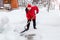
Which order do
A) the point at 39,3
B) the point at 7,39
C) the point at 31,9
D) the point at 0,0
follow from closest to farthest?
the point at 7,39 < the point at 31,9 < the point at 0,0 < the point at 39,3

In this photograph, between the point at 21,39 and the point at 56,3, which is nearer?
the point at 21,39

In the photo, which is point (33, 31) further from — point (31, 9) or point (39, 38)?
point (39, 38)

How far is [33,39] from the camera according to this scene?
35.3ft

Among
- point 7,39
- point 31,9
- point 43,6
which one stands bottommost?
point 43,6

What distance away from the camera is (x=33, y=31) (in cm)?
1307

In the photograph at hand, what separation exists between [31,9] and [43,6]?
27.2m

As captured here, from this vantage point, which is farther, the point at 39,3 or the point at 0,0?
the point at 39,3

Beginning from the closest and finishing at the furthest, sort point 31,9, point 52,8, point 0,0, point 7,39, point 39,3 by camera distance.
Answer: point 7,39, point 31,9, point 0,0, point 52,8, point 39,3

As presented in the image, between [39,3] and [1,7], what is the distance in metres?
8.07

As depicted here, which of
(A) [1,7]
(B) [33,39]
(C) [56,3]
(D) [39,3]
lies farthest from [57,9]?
(B) [33,39]

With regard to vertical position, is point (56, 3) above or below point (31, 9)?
below

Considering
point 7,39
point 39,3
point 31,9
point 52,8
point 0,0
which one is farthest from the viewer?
point 39,3

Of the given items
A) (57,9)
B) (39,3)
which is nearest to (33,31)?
(57,9)

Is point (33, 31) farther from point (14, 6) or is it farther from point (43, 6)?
point (43, 6)
